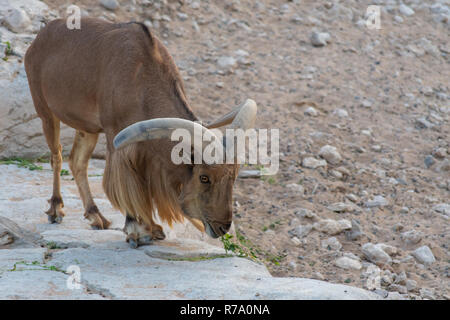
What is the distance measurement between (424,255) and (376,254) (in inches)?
18.0

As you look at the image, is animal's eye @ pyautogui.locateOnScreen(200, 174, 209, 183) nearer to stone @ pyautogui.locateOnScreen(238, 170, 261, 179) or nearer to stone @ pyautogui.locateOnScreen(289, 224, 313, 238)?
stone @ pyautogui.locateOnScreen(289, 224, 313, 238)

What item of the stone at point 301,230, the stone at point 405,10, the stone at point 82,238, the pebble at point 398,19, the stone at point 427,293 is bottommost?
the stone at point 301,230

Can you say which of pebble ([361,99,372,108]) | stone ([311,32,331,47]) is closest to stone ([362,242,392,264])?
pebble ([361,99,372,108])

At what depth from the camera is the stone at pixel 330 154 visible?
751cm

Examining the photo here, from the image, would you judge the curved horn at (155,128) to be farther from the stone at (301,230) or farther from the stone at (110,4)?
the stone at (110,4)

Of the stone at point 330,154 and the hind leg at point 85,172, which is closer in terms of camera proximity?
the hind leg at point 85,172

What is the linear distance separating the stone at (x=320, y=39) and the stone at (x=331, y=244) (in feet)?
14.9

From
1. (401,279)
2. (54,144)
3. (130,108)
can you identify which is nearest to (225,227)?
(130,108)

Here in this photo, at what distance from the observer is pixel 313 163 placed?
24.3ft

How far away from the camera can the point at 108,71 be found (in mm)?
5078

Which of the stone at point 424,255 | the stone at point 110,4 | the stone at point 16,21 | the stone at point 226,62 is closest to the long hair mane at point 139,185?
the stone at point 424,255

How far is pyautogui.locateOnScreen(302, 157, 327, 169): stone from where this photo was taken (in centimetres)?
739

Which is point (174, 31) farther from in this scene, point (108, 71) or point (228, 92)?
point (108, 71)
